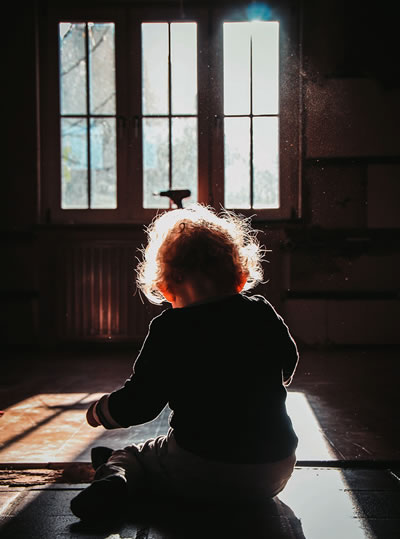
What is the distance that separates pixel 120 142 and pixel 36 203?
2.25 ft

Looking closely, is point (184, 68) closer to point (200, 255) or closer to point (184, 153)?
point (184, 153)

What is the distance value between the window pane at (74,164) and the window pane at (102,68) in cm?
17

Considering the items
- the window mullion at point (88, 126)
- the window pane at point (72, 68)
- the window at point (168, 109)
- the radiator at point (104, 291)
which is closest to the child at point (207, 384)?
the radiator at point (104, 291)

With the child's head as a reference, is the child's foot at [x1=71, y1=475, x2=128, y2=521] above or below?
below

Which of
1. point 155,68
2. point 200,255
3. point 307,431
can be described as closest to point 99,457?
point 200,255

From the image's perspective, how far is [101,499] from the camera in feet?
3.43

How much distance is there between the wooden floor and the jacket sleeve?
0.67 feet

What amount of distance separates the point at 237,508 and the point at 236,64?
3.10m

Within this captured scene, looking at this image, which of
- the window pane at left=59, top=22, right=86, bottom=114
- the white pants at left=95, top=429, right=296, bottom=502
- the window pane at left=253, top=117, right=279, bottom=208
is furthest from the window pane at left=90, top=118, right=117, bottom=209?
the white pants at left=95, top=429, right=296, bottom=502

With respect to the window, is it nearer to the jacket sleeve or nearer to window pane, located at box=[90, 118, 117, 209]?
window pane, located at box=[90, 118, 117, 209]

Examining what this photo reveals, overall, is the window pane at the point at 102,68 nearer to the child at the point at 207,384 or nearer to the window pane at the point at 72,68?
the window pane at the point at 72,68

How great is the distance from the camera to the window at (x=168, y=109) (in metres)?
3.59

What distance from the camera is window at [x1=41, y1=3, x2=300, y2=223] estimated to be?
11.8 ft

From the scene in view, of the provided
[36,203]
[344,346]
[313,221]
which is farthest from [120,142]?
[344,346]
